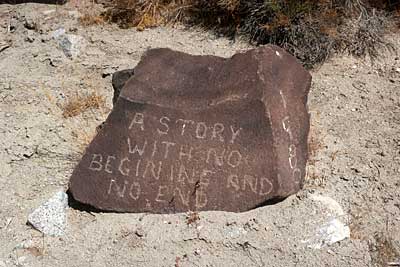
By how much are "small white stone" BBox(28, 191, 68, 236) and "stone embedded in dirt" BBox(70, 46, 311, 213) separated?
14 centimetres

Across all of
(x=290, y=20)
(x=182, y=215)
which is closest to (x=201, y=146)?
(x=182, y=215)

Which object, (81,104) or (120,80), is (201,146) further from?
(81,104)

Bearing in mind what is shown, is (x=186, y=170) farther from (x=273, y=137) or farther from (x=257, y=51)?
(x=257, y=51)

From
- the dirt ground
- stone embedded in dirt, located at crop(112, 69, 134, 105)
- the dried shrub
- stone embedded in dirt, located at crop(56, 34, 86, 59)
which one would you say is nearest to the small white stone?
the dirt ground

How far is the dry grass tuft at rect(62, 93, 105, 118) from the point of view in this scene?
5.33 meters

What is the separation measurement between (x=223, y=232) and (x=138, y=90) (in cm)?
109

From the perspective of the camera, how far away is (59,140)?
5.07 metres

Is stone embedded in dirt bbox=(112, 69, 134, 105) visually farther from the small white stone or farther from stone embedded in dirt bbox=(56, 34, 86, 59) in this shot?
stone embedded in dirt bbox=(56, 34, 86, 59)

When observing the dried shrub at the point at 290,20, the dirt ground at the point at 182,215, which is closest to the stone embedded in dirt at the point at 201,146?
the dirt ground at the point at 182,215

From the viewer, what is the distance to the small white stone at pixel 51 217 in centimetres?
439

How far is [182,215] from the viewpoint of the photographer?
170 inches

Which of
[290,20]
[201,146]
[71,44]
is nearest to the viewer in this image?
[201,146]

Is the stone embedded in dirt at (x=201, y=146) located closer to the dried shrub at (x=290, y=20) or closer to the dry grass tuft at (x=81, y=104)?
the dry grass tuft at (x=81, y=104)

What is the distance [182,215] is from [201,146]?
43 cm
